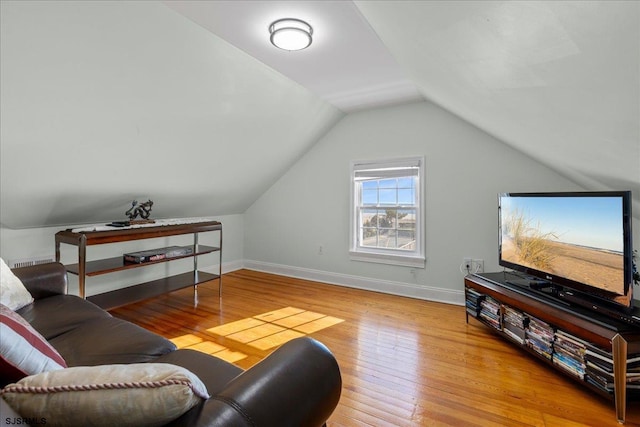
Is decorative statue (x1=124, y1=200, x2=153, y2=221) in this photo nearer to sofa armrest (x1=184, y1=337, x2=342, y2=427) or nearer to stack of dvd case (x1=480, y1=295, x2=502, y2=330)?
sofa armrest (x1=184, y1=337, x2=342, y2=427)

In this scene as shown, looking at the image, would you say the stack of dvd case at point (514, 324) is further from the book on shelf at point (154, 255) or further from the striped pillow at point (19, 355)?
the book on shelf at point (154, 255)

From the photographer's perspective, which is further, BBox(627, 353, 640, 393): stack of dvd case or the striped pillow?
BBox(627, 353, 640, 393): stack of dvd case

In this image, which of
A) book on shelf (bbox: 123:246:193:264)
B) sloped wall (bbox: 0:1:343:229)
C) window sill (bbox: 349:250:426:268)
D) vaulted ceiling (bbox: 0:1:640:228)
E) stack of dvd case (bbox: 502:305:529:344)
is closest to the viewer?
vaulted ceiling (bbox: 0:1:640:228)

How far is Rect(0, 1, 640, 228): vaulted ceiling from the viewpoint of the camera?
1.20m

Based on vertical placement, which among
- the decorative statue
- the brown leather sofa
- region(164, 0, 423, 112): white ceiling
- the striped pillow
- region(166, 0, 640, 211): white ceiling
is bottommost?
the brown leather sofa

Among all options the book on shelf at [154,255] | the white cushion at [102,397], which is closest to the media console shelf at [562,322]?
the white cushion at [102,397]

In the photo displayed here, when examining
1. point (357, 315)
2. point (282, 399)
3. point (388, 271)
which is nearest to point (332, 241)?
point (388, 271)

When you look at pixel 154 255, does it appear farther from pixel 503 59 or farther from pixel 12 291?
pixel 503 59

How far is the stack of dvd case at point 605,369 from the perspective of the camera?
1.70 metres

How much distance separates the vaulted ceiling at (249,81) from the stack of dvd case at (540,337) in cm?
106

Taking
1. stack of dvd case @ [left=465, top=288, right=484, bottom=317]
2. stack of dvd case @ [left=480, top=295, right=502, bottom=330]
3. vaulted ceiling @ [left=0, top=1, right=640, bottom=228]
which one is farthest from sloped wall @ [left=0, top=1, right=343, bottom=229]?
stack of dvd case @ [left=480, top=295, right=502, bottom=330]

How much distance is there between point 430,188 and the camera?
11.8 feet

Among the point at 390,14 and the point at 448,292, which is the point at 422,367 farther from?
the point at 390,14

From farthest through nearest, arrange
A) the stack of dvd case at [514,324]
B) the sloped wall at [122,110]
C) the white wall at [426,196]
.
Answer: the white wall at [426,196]
the stack of dvd case at [514,324]
the sloped wall at [122,110]
